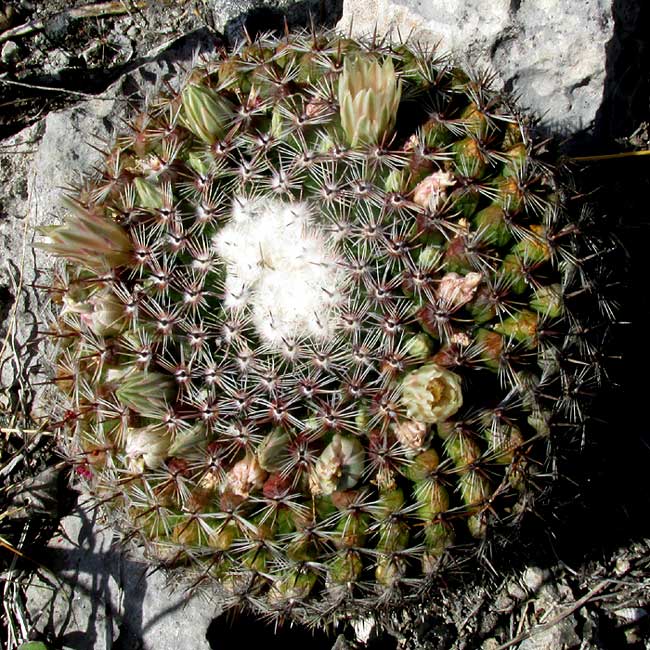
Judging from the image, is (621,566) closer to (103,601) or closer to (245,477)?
(245,477)

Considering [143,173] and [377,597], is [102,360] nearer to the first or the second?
[143,173]

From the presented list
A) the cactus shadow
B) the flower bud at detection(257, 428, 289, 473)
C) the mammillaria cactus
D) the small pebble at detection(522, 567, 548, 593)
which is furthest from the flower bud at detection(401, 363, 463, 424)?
the small pebble at detection(522, 567, 548, 593)

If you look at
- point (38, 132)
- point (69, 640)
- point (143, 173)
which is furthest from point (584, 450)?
point (38, 132)

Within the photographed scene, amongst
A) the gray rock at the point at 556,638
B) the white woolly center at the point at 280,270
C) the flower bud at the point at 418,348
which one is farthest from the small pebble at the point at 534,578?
the white woolly center at the point at 280,270

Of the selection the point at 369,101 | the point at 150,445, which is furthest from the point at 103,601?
the point at 369,101

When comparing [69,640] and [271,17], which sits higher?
[271,17]

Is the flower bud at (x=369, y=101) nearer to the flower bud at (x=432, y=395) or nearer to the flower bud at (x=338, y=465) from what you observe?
the flower bud at (x=432, y=395)

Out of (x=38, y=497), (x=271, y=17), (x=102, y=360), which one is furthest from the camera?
(x=271, y=17)
